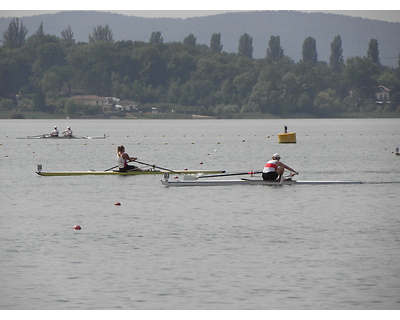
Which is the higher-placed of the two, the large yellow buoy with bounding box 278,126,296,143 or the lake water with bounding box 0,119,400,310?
the lake water with bounding box 0,119,400,310

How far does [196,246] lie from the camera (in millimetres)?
25109

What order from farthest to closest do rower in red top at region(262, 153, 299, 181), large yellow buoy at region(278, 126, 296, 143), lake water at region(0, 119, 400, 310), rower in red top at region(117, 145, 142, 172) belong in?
large yellow buoy at region(278, 126, 296, 143) → rower in red top at region(117, 145, 142, 172) → rower in red top at region(262, 153, 299, 181) → lake water at region(0, 119, 400, 310)

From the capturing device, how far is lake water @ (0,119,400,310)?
19391 millimetres

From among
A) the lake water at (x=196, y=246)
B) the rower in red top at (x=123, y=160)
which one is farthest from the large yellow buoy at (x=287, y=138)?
the rower in red top at (x=123, y=160)

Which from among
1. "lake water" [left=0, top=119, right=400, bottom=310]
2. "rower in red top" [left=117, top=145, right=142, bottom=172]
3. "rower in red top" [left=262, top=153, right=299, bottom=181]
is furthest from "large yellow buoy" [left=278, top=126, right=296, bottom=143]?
"rower in red top" [left=262, top=153, right=299, bottom=181]

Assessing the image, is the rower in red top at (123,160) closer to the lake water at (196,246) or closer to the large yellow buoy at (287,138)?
the lake water at (196,246)

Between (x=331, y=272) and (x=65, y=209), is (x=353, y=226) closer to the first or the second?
(x=331, y=272)

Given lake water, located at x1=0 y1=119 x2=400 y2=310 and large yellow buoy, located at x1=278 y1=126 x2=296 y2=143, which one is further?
large yellow buoy, located at x1=278 y1=126 x2=296 y2=143

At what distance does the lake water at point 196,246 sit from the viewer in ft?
63.6

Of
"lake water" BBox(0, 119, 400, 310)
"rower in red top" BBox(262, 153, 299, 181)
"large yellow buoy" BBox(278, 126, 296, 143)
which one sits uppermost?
"rower in red top" BBox(262, 153, 299, 181)

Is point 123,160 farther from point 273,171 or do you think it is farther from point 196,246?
point 196,246

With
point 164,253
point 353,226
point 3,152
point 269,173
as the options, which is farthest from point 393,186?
point 3,152

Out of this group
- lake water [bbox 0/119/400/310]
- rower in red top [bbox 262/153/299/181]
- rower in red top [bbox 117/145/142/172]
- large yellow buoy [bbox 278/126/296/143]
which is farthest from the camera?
large yellow buoy [bbox 278/126/296/143]

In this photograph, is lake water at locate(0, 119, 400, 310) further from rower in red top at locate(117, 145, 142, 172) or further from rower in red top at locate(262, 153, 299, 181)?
rower in red top at locate(117, 145, 142, 172)
